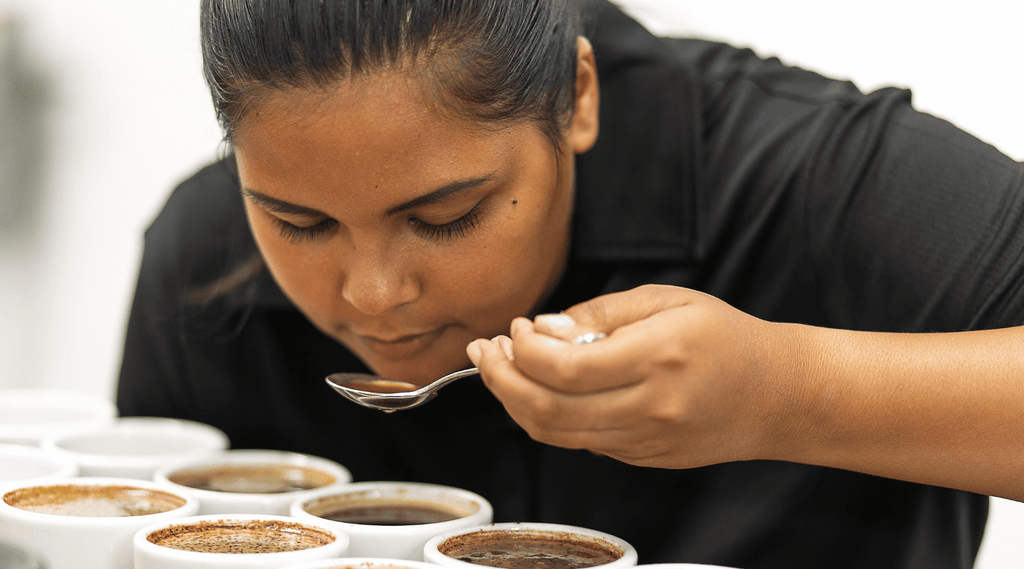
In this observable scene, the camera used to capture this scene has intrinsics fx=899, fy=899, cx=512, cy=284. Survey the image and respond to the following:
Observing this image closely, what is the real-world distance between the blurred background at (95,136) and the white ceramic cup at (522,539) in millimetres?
1170

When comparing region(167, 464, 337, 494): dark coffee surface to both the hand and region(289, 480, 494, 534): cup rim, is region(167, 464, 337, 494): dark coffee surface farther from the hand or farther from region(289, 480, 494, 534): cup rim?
the hand

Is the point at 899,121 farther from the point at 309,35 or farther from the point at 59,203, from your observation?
the point at 59,203

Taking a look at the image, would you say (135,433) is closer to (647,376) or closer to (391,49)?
(391,49)

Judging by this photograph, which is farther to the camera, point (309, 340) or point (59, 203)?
point (59, 203)

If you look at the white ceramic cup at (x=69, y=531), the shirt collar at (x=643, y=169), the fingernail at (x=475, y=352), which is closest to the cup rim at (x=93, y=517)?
the white ceramic cup at (x=69, y=531)

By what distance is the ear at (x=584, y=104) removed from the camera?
3.31 ft

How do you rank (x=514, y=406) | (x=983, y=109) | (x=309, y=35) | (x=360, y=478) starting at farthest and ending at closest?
(x=983, y=109) < (x=360, y=478) < (x=309, y=35) < (x=514, y=406)

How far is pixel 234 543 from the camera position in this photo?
82cm

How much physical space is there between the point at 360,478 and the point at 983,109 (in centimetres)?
123

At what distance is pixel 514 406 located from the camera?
0.68 m

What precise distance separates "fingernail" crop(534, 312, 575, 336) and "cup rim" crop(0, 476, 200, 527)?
1.39 feet

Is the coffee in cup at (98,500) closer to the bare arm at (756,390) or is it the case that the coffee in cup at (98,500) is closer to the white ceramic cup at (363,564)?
the white ceramic cup at (363,564)

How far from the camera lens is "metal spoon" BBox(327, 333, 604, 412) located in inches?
36.1

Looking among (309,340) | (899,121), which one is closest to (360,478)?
(309,340)
